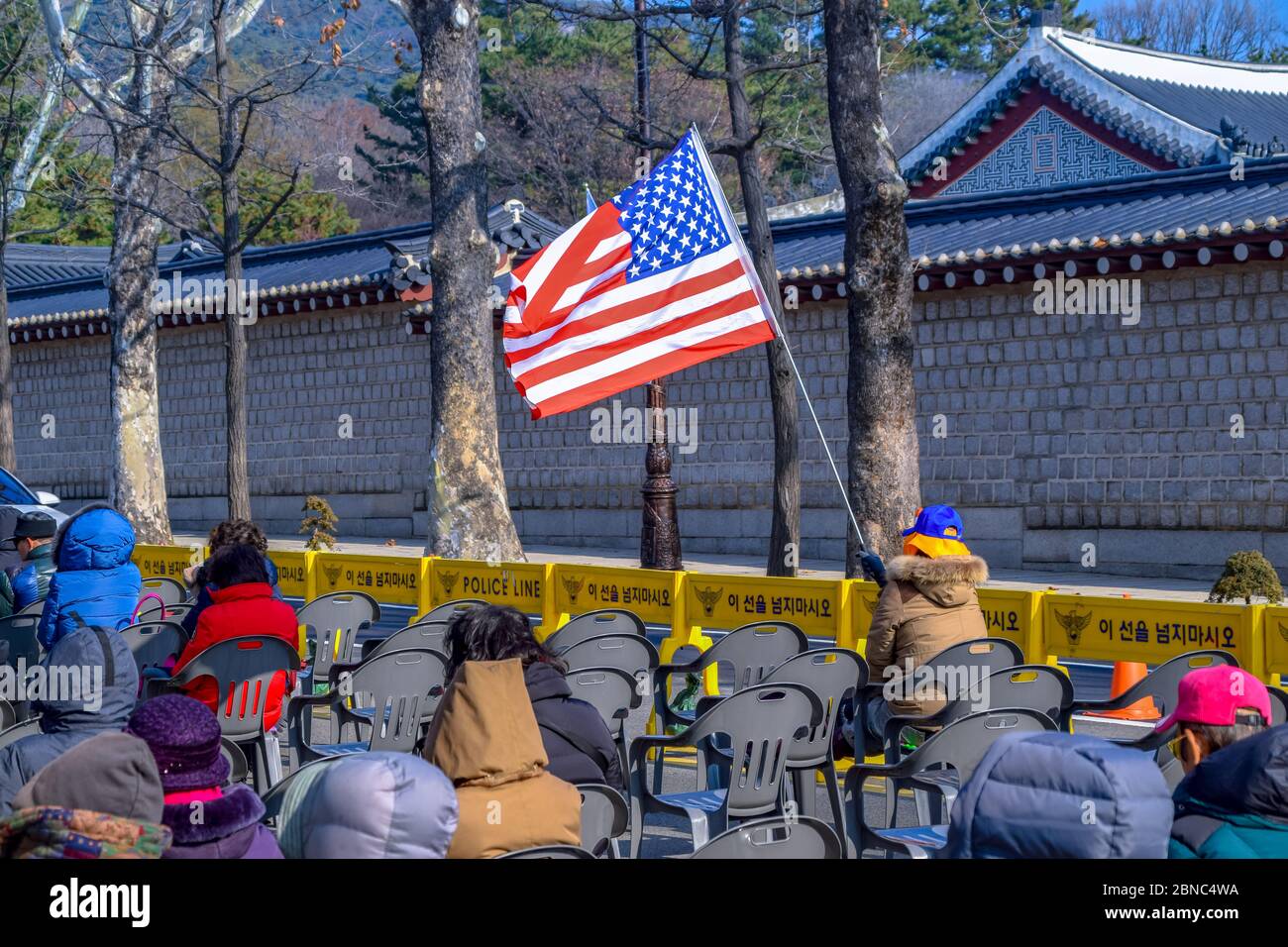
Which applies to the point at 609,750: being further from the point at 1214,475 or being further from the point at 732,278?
the point at 1214,475

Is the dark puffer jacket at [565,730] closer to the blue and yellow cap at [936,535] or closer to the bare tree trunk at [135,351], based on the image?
the blue and yellow cap at [936,535]

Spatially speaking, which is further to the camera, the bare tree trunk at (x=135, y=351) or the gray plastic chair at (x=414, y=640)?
the bare tree trunk at (x=135, y=351)

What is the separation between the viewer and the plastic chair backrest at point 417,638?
26.2 ft

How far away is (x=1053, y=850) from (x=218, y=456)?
25.1 m

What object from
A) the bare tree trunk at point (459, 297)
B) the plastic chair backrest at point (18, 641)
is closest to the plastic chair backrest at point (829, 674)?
the plastic chair backrest at point (18, 641)

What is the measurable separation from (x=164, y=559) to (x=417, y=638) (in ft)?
25.2

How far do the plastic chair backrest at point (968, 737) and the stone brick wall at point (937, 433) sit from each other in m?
12.3

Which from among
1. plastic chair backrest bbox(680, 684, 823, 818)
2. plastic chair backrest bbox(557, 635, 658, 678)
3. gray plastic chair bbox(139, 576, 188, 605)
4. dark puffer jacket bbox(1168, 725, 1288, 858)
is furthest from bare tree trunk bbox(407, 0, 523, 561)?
dark puffer jacket bbox(1168, 725, 1288, 858)

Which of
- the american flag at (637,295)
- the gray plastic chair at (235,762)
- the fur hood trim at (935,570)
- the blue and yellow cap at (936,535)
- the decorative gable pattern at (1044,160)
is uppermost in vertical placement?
the decorative gable pattern at (1044,160)

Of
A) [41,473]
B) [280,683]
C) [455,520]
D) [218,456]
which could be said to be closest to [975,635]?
[280,683]

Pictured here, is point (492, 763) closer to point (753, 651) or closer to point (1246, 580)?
point (753, 651)

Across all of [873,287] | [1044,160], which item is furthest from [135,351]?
[1044,160]

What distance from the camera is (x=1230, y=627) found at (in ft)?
27.5

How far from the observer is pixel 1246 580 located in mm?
12359
